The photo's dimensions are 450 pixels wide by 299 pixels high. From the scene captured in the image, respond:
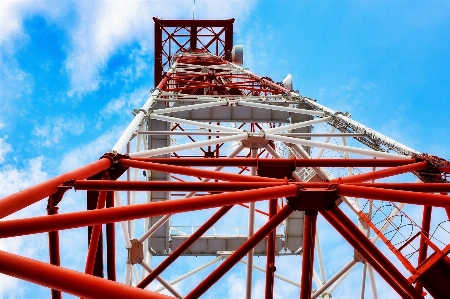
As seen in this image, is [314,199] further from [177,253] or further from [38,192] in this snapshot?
[177,253]

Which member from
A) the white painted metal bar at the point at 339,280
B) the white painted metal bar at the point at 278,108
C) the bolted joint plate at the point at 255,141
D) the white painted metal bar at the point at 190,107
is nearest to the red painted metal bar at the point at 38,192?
the bolted joint plate at the point at 255,141

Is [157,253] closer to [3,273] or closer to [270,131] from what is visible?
[270,131]

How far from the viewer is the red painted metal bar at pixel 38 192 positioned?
525cm

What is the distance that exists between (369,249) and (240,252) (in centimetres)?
235

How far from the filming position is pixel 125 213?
575 centimetres

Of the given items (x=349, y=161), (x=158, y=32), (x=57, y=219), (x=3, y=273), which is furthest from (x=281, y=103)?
(x=158, y=32)

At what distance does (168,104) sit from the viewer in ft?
62.2

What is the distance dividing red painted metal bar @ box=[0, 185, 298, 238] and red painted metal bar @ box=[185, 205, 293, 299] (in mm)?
749

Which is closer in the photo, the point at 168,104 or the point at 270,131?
the point at 270,131

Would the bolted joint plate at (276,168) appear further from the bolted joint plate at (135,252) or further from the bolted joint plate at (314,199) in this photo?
the bolted joint plate at (135,252)

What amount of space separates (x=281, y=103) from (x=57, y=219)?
45.1 ft

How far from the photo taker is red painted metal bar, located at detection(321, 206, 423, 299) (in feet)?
26.1

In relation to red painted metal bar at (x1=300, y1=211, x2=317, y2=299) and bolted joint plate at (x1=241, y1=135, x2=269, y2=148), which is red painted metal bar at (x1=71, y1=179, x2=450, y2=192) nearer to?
red painted metal bar at (x1=300, y1=211, x2=317, y2=299)

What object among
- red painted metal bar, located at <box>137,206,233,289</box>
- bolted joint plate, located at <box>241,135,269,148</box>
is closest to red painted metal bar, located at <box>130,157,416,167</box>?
red painted metal bar, located at <box>137,206,233,289</box>
